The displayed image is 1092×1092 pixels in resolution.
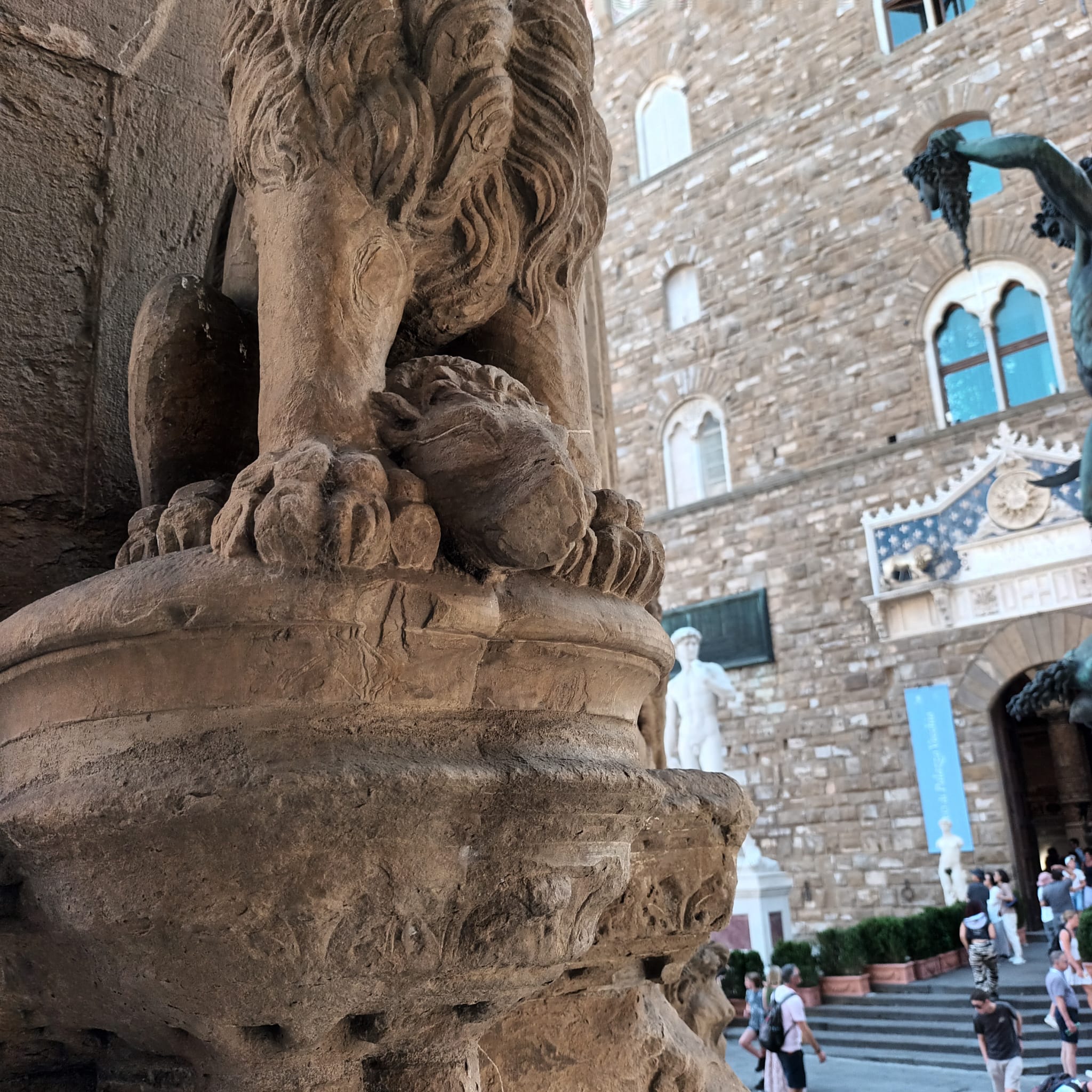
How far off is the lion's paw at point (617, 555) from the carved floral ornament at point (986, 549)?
30.7 ft

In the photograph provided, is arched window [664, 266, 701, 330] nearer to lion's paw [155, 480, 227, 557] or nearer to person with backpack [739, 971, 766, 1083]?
person with backpack [739, 971, 766, 1083]

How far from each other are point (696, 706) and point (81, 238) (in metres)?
8.36

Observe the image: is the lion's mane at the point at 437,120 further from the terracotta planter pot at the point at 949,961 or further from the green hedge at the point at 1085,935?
the terracotta planter pot at the point at 949,961

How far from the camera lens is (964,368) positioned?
1071cm

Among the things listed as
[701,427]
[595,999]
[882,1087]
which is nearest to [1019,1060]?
[882,1087]

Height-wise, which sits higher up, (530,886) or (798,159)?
(798,159)

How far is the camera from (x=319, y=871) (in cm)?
79

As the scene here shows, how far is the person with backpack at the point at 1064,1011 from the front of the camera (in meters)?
5.30

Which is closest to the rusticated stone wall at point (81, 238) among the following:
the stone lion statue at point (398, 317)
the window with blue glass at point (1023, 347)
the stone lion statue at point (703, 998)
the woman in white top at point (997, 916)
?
the stone lion statue at point (398, 317)

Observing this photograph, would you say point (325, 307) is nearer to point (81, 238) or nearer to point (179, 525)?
point (179, 525)

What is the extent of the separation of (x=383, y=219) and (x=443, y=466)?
0.31 meters

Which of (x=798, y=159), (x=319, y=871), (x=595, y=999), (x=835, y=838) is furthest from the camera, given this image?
(x=798, y=159)

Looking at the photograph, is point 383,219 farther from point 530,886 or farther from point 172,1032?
point 172,1032

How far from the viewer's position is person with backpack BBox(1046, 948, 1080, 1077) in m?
5.30
